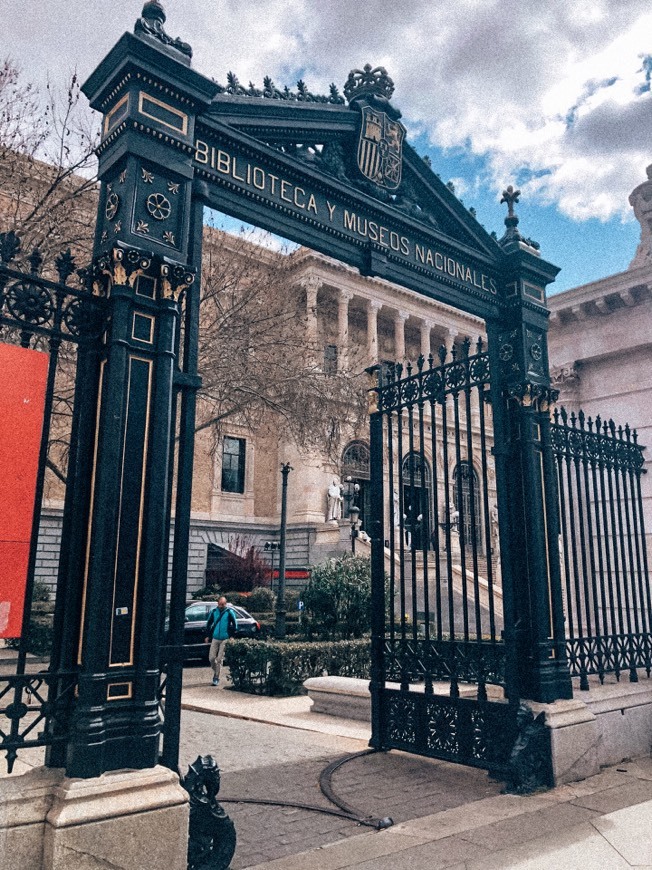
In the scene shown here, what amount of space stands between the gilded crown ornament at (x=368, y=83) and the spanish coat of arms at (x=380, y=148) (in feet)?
0.64

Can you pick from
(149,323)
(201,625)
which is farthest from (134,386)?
(201,625)

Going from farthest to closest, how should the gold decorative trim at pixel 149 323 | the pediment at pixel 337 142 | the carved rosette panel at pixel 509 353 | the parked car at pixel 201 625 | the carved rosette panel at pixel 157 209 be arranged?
the parked car at pixel 201 625
the carved rosette panel at pixel 509 353
the pediment at pixel 337 142
the carved rosette panel at pixel 157 209
the gold decorative trim at pixel 149 323

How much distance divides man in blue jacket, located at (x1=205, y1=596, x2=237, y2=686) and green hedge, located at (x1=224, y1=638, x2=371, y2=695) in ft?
0.99

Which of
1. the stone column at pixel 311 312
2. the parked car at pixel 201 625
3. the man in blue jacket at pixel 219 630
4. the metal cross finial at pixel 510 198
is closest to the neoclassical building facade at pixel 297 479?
the stone column at pixel 311 312

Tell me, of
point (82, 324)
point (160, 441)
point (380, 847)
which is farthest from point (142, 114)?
point (380, 847)

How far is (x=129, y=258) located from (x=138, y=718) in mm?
2905

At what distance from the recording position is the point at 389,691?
7.70 meters

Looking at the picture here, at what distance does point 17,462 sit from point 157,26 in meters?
3.34

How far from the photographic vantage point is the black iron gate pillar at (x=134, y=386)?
13.9 ft

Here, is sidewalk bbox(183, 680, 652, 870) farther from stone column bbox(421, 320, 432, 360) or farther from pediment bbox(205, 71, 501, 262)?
stone column bbox(421, 320, 432, 360)

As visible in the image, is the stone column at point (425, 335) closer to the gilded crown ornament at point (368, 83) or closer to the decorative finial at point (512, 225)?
the decorative finial at point (512, 225)

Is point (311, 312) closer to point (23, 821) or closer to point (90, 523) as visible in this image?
point (90, 523)

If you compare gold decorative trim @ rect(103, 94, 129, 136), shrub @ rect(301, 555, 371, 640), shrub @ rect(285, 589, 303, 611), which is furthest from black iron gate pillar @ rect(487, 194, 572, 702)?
shrub @ rect(285, 589, 303, 611)

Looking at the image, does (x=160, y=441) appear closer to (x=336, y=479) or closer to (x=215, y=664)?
(x=215, y=664)
